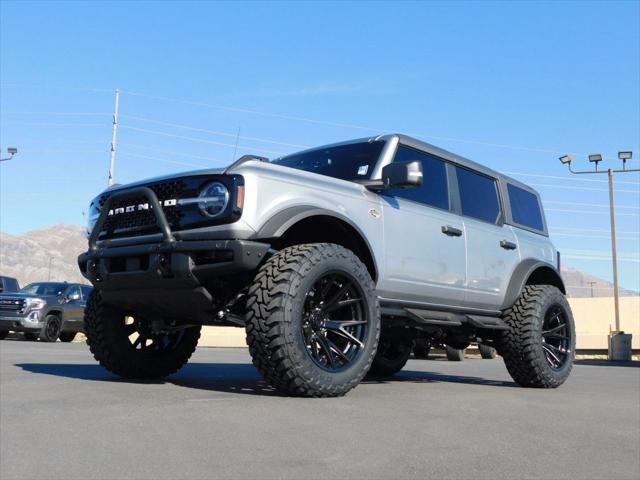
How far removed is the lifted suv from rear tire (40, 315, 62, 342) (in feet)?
48.1

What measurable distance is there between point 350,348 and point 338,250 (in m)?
0.70

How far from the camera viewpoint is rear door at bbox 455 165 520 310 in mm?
6871

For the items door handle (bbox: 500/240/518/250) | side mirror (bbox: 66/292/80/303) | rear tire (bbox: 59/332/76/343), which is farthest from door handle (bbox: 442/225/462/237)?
rear tire (bbox: 59/332/76/343)

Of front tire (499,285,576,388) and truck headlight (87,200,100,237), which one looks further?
front tire (499,285,576,388)

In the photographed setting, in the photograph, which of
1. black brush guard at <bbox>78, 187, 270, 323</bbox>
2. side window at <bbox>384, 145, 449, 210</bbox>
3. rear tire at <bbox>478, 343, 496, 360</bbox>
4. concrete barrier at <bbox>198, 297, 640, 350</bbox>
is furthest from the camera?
concrete barrier at <bbox>198, 297, 640, 350</bbox>

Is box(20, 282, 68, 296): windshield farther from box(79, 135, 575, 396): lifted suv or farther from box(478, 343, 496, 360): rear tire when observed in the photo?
box(79, 135, 575, 396): lifted suv

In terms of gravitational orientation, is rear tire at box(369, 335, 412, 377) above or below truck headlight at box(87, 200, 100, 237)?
below

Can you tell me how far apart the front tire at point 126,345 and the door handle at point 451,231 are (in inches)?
91.7

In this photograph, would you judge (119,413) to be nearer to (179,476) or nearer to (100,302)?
(179,476)

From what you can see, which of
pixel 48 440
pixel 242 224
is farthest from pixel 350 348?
pixel 48 440

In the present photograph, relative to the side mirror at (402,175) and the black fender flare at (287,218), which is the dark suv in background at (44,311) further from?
the black fender flare at (287,218)

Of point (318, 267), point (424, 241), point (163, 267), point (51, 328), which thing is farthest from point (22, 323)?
point (318, 267)

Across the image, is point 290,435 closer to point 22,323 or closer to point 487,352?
point 487,352

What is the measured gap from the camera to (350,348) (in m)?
5.14
